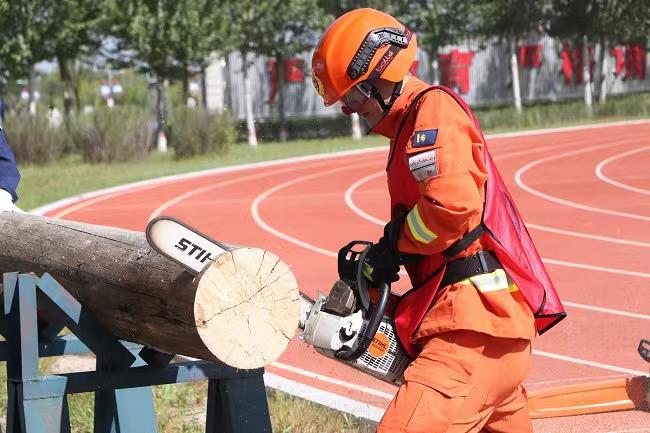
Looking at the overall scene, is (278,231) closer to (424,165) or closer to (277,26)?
(424,165)

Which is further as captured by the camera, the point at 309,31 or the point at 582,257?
the point at 309,31

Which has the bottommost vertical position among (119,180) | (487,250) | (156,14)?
(119,180)

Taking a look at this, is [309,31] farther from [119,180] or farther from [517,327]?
[517,327]

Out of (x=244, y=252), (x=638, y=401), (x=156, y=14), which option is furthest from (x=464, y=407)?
(x=156, y=14)

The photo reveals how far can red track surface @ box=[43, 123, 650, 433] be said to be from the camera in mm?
6332

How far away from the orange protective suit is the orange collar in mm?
18

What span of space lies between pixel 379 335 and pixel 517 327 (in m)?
0.40

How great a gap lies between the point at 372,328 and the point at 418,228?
342mm

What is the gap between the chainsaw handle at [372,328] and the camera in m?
3.18

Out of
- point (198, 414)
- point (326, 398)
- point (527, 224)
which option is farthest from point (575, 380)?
point (527, 224)

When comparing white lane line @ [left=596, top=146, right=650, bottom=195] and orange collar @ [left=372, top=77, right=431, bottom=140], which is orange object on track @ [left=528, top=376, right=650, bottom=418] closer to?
orange collar @ [left=372, top=77, right=431, bottom=140]

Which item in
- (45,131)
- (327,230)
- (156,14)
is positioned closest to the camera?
(327,230)

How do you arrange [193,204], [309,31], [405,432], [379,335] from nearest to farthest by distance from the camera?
[405,432] < [379,335] < [193,204] < [309,31]

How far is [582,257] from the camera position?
10.2 m
